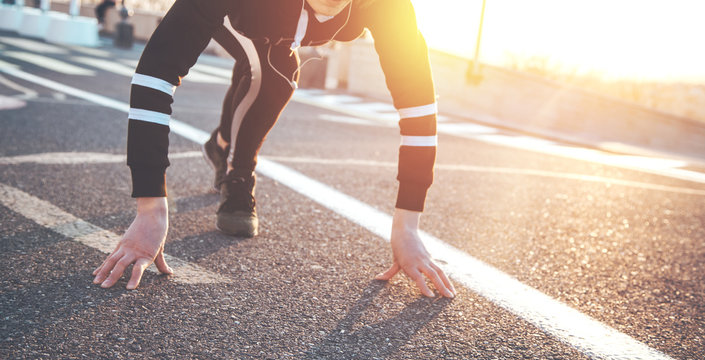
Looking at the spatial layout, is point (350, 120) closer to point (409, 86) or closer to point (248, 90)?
point (248, 90)

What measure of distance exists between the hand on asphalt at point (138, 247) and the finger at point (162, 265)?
6 centimetres

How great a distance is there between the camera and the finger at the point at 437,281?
2.14m

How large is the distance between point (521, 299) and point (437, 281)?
1.14 feet

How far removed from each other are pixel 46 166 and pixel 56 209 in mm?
925

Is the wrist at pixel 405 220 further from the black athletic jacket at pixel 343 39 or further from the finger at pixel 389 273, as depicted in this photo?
the finger at pixel 389 273

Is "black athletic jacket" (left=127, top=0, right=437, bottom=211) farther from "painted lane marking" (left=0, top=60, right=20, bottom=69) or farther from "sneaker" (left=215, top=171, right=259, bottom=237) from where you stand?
"painted lane marking" (left=0, top=60, right=20, bottom=69)

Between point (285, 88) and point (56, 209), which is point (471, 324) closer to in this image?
point (285, 88)

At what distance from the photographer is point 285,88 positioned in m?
2.79

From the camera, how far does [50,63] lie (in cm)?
1052

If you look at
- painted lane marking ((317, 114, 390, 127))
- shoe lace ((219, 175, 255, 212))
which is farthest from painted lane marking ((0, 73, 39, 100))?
shoe lace ((219, 175, 255, 212))

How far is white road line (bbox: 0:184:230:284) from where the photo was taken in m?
2.11

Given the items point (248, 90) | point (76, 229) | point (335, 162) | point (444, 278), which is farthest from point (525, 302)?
point (335, 162)

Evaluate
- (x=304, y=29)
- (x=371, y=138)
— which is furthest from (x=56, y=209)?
(x=371, y=138)

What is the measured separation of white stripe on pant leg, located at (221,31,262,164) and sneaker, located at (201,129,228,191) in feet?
0.68
